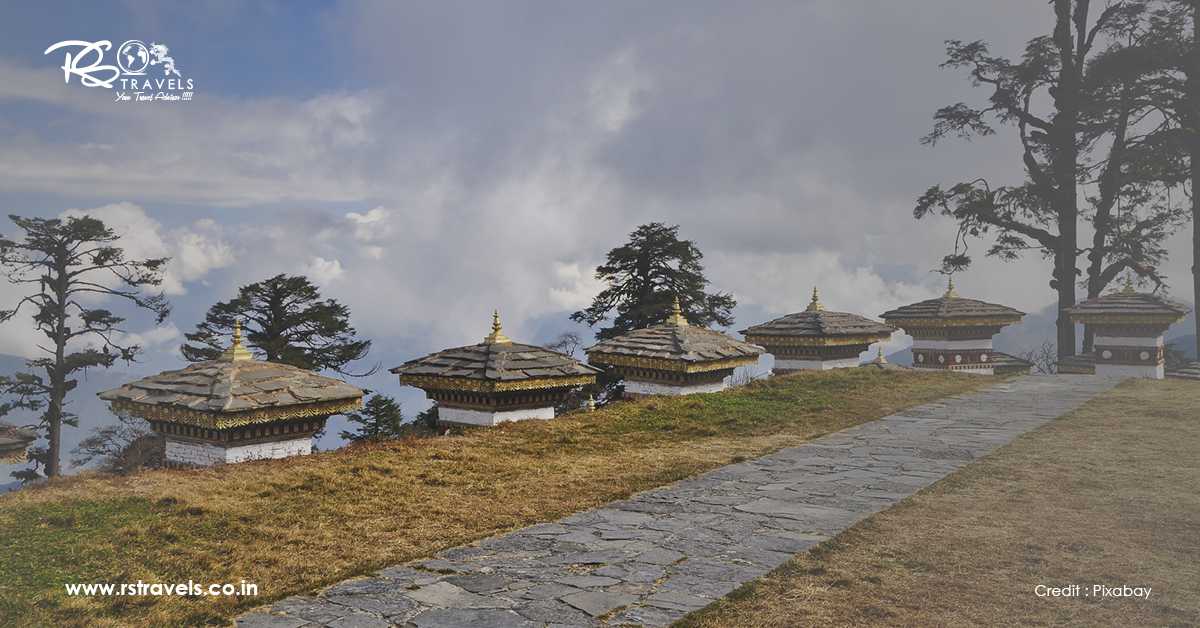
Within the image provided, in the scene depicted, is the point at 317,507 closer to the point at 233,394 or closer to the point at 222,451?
the point at 233,394

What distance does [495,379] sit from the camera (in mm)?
12336

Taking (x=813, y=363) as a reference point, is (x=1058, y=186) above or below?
above

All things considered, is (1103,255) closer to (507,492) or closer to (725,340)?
(725,340)

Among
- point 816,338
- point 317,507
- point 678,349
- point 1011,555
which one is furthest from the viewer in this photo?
point 816,338

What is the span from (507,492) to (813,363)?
560 inches

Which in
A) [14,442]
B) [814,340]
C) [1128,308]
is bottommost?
[14,442]

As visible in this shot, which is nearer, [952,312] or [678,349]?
[678,349]

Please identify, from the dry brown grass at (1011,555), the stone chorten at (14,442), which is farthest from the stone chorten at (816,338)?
the stone chorten at (14,442)

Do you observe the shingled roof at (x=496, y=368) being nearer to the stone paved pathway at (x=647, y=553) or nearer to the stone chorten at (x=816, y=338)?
the stone paved pathway at (x=647, y=553)

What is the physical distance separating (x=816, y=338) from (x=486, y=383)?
35.4 ft

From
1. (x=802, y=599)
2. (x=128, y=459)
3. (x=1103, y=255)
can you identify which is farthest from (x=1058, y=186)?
(x=128, y=459)

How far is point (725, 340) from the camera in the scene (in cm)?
1694

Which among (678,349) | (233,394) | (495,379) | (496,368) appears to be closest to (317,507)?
(233,394)

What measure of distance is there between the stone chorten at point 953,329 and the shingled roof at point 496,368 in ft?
42.7
